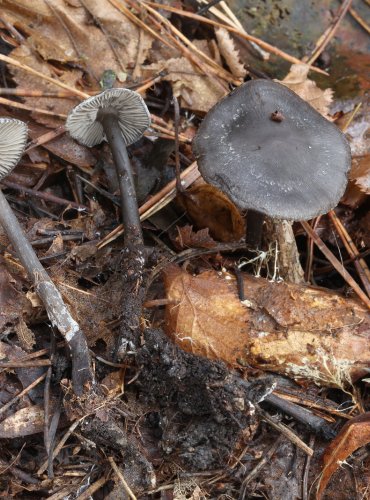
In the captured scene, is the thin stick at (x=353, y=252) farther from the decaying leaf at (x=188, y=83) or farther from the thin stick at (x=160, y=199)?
the decaying leaf at (x=188, y=83)

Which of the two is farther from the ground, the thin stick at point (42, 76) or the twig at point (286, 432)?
the thin stick at point (42, 76)

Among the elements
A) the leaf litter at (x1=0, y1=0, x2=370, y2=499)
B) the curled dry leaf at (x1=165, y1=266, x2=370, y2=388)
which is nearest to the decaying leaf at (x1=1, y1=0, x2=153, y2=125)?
the leaf litter at (x1=0, y1=0, x2=370, y2=499)

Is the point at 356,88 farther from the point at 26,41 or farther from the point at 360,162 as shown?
the point at 26,41

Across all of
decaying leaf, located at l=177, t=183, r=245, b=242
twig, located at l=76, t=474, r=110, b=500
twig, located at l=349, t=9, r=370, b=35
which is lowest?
twig, located at l=76, t=474, r=110, b=500

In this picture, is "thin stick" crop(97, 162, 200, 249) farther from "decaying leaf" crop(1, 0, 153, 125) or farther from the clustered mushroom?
"decaying leaf" crop(1, 0, 153, 125)

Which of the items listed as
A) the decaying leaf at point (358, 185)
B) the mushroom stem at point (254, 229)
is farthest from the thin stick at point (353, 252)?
the mushroom stem at point (254, 229)

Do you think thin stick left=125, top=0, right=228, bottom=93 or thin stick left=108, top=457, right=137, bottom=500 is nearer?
thin stick left=108, top=457, right=137, bottom=500

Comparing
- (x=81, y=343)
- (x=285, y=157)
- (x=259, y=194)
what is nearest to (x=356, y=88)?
(x=285, y=157)

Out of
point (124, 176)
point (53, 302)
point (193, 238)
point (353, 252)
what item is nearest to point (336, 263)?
point (353, 252)
